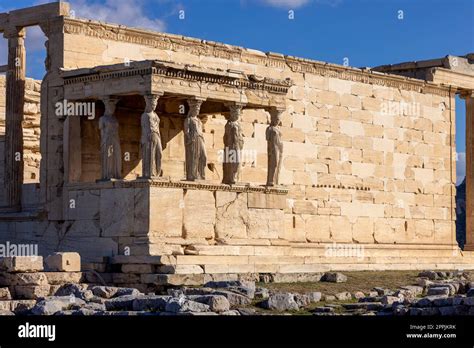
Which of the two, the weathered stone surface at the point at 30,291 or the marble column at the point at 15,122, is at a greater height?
the marble column at the point at 15,122

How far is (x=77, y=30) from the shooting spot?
77.0ft

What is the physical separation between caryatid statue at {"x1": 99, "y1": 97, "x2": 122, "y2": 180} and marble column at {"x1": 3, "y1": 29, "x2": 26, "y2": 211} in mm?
2634

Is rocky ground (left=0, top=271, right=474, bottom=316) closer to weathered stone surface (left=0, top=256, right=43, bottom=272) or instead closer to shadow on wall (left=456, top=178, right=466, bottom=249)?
weathered stone surface (left=0, top=256, right=43, bottom=272)

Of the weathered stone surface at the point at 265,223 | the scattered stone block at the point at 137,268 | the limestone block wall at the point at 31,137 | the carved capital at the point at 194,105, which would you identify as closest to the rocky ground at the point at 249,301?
the scattered stone block at the point at 137,268

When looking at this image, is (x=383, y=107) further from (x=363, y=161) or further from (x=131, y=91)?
Result: (x=131, y=91)

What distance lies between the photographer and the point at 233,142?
78.1ft

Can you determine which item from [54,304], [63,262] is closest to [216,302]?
[54,304]

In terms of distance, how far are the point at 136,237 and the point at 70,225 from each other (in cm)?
161

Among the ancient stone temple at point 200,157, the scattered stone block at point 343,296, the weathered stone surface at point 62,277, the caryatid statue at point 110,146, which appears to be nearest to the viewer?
the scattered stone block at point 343,296

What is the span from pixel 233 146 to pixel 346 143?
582 centimetres

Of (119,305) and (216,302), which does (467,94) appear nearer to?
(119,305)

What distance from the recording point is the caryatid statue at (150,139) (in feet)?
72.4

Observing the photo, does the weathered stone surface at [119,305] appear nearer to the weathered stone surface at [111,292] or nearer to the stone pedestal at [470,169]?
the weathered stone surface at [111,292]

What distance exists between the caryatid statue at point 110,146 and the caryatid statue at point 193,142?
127cm
